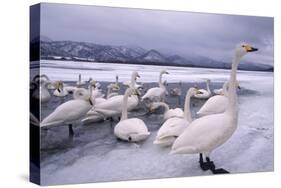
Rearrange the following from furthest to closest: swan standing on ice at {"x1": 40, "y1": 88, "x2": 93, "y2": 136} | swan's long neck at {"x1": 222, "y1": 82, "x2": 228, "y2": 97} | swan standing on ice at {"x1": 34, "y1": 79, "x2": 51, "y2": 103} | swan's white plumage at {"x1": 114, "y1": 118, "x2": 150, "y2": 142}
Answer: swan's long neck at {"x1": 222, "y1": 82, "x2": 228, "y2": 97}
swan's white plumage at {"x1": 114, "y1": 118, "x2": 150, "y2": 142}
swan standing on ice at {"x1": 40, "y1": 88, "x2": 93, "y2": 136}
swan standing on ice at {"x1": 34, "y1": 79, "x2": 51, "y2": 103}

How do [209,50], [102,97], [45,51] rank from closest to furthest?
[45,51] < [102,97] < [209,50]

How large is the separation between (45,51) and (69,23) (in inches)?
15.9

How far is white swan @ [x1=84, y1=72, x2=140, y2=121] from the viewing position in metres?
6.49

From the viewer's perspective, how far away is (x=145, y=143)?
6578 mm

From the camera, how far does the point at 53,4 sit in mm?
6109

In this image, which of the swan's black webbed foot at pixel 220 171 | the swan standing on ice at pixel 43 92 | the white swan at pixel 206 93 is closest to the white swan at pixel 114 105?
the swan standing on ice at pixel 43 92

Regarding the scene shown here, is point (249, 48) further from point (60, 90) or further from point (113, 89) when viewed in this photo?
point (60, 90)

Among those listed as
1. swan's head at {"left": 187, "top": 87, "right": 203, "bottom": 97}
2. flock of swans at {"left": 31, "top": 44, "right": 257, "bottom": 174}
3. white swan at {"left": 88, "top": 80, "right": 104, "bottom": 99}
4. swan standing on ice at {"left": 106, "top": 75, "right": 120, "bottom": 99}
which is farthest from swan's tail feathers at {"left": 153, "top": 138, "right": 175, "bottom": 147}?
white swan at {"left": 88, "top": 80, "right": 104, "bottom": 99}

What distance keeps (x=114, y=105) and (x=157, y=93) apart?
0.51 m

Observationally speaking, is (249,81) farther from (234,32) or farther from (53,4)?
(53,4)

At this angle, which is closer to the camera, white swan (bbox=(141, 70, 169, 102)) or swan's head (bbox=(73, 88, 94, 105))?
swan's head (bbox=(73, 88, 94, 105))

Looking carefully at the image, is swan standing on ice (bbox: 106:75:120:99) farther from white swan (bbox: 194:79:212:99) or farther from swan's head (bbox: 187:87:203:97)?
white swan (bbox: 194:79:212:99)

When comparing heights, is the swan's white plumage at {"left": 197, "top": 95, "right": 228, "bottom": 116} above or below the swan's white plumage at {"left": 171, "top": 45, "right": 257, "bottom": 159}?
above

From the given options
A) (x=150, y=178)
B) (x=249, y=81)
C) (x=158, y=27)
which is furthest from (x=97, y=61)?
(x=249, y=81)
